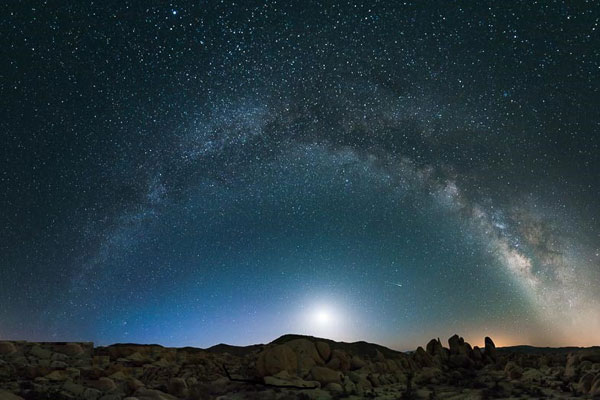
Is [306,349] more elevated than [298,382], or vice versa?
[306,349]

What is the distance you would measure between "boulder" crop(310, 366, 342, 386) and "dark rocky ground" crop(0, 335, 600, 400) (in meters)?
0.05

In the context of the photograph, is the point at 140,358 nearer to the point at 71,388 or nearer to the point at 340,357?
the point at 71,388

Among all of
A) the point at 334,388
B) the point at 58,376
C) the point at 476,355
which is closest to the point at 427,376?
the point at 334,388

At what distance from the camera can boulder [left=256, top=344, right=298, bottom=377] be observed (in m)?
20.4

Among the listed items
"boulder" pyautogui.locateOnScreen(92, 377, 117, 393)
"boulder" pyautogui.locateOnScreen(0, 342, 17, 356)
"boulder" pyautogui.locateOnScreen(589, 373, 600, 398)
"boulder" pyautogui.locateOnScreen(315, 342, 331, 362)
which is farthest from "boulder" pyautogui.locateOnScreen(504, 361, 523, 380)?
"boulder" pyautogui.locateOnScreen(0, 342, 17, 356)

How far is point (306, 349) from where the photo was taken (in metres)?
23.4

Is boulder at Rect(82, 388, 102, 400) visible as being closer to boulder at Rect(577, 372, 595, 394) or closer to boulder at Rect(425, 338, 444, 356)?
boulder at Rect(577, 372, 595, 394)

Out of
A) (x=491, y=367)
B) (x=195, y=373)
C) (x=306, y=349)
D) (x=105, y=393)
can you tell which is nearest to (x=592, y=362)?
(x=491, y=367)

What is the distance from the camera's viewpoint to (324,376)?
65.7 feet

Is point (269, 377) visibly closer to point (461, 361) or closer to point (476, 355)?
point (461, 361)

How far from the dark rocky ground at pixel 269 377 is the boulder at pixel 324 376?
0.17 ft

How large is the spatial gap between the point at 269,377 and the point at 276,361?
69.5 inches

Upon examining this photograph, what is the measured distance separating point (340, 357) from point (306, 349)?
251cm

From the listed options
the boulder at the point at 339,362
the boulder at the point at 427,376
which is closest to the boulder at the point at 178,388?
the boulder at the point at 339,362
